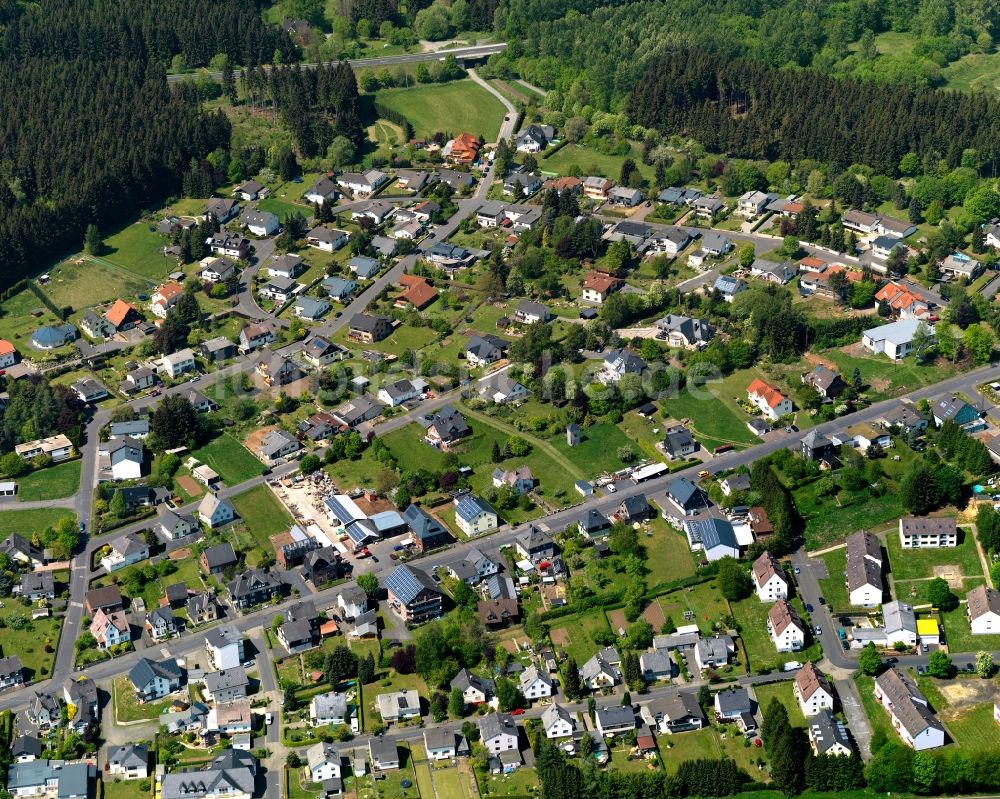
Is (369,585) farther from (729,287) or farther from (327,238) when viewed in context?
(327,238)

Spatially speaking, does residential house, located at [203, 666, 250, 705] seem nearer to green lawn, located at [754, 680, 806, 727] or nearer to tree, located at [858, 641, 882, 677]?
green lawn, located at [754, 680, 806, 727]

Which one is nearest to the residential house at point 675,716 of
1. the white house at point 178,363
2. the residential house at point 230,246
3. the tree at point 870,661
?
the tree at point 870,661

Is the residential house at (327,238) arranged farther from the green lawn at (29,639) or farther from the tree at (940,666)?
the tree at (940,666)

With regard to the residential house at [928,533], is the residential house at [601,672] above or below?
below

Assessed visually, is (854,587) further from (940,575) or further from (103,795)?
(103,795)

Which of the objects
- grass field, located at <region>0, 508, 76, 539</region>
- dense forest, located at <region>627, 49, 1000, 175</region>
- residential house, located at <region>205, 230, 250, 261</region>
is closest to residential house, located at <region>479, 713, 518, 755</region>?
grass field, located at <region>0, 508, 76, 539</region>

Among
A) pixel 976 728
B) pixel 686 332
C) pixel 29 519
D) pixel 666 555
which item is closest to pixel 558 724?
pixel 666 555

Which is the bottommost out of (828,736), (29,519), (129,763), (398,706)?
(29,519)
